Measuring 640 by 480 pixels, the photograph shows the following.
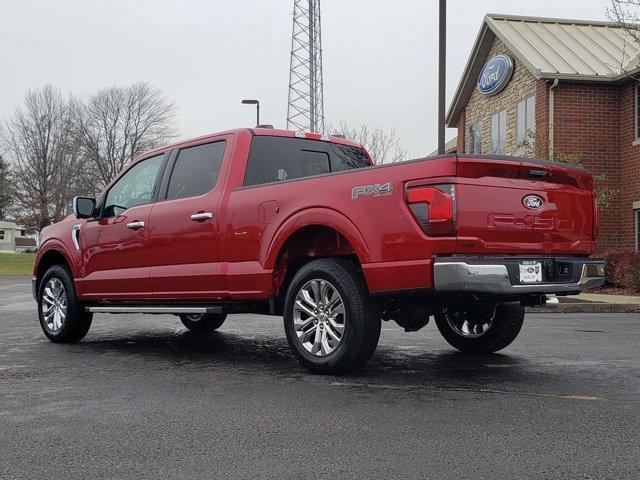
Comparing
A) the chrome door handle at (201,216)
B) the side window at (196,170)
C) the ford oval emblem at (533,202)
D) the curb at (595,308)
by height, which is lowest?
the curb at (595,308)

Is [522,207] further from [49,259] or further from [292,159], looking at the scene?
[49,259]

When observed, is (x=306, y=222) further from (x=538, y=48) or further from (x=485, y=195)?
(x=538, y=48)

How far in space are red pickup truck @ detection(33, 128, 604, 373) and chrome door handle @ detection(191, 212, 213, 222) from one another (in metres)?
0.02

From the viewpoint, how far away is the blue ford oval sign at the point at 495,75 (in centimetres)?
2308

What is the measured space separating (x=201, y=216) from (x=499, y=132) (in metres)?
18.9

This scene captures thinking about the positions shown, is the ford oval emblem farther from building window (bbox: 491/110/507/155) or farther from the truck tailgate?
building window (bbox: 491/110/507/155)

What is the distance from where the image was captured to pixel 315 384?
5512mm

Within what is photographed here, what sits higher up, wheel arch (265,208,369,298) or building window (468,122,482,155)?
building window (468,122,482,155)

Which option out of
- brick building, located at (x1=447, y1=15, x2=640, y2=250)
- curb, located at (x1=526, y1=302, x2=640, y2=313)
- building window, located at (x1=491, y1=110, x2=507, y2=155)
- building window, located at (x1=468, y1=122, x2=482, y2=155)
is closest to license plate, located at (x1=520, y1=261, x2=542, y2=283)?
curb, located at (x1=526, y1=302, x2=640, y2=313)

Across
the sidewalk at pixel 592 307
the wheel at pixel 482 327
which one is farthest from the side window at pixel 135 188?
the sidewalk at pixel 592 307

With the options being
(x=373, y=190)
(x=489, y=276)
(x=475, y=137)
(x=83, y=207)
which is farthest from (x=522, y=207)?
(x=475, y=137)

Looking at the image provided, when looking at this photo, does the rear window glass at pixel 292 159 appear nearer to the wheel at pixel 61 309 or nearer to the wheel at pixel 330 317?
the wheel at pixel 330 317

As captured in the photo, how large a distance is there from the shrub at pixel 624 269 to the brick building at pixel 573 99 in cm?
221

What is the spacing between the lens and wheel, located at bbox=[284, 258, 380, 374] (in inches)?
220
